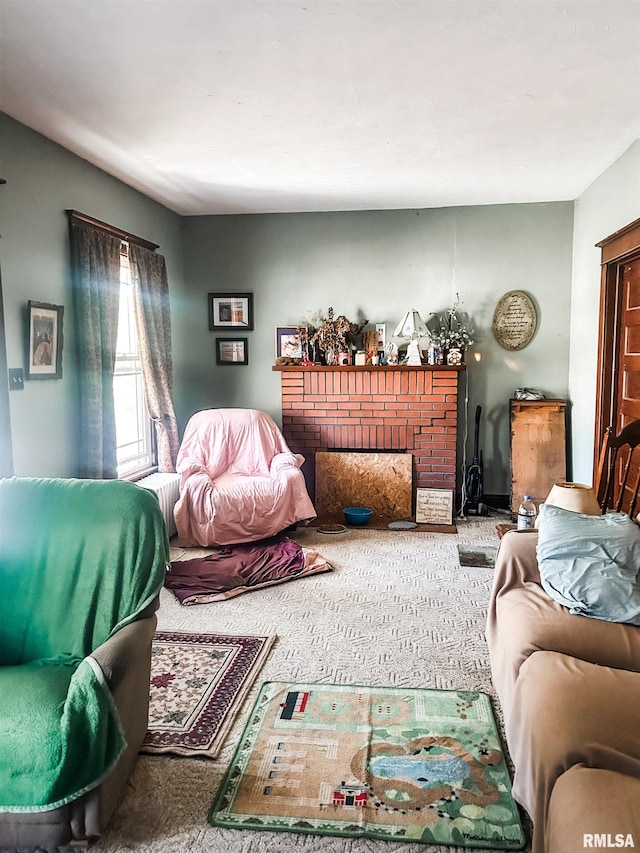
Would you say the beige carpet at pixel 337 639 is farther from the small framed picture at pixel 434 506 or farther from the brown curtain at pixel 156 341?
the brown curtain at pixel 156 341

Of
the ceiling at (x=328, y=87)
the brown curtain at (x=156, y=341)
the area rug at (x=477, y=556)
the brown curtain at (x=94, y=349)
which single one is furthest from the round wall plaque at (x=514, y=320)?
the brown curtain at (x=94, y=349)

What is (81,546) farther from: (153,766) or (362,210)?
(362,210)

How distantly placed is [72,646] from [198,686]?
0.75 metres

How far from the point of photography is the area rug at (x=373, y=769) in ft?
6.05

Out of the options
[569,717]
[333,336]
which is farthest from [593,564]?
[333,336]

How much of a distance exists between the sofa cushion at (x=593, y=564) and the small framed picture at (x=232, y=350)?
3.61 metres

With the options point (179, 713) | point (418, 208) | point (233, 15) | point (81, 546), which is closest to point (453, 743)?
point (179, 713)

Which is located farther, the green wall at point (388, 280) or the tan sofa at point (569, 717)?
the green wall at point (388, 280)

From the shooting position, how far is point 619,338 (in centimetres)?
414

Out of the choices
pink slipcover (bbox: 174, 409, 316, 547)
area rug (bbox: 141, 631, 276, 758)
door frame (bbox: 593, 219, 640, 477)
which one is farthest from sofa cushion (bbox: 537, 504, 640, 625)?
pink slipcover (bbox: 174, 409, 316, 547)

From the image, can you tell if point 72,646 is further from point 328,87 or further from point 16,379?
point 328,87

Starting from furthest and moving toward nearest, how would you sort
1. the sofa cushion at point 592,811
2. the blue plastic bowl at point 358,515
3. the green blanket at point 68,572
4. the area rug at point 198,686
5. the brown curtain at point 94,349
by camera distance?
the blue plastic bowl at point 358,515, the brown curtain at point 94,349, the area rug at point 198,686, the green blanket at point 68,572, the sofa cushion at point 592,811

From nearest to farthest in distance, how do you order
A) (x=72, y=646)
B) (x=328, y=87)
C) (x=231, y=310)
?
(x=72, y=646)
(x=328, y=87)
(x=231, y=310)

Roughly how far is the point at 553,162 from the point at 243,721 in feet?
12.2
